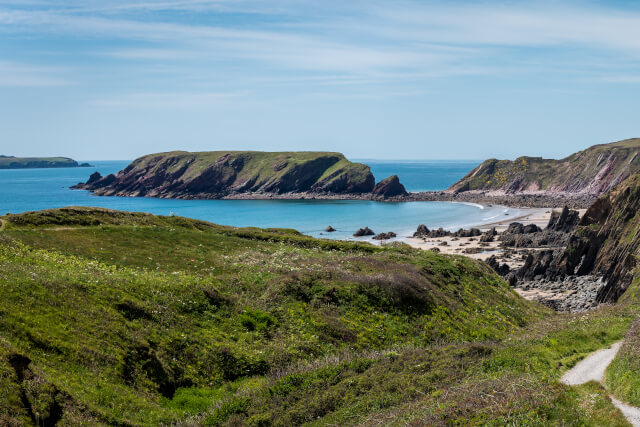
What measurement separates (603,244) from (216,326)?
53.7m

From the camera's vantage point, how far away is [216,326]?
2327 centimetres

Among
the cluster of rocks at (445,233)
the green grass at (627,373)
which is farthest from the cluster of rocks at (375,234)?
the green grass at (627,373)

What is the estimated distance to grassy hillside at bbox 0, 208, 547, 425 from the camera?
607 inches

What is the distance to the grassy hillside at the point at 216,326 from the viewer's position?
15.4 metres

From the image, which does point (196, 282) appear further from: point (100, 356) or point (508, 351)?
point (508, 351)

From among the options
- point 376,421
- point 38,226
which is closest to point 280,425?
point 376,421

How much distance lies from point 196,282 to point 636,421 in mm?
20752

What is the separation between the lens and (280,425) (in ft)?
48.1

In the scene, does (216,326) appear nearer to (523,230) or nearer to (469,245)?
(469,245)

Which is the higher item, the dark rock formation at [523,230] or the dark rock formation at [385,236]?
the dark rock formation at [523,230]

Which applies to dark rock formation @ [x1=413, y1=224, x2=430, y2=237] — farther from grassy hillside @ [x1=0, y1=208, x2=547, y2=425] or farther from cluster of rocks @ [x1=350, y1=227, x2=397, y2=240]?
grassy hillside @ [x1=0, y1=208, x2=547, y2=425]

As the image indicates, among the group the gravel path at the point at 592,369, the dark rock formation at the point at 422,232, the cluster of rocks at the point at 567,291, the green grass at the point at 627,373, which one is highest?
the green grass at the point at 627,373

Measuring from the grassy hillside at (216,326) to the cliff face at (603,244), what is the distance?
21.3 m

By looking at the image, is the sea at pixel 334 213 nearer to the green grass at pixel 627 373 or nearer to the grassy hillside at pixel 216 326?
the grassy hillside at pixel 216 326
